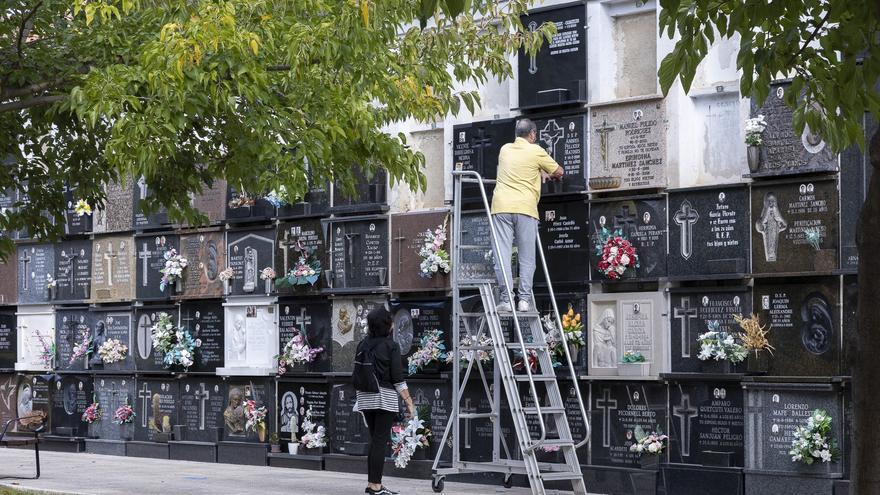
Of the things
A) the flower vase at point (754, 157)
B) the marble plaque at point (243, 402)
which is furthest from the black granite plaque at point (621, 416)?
the marble plaque at point (243, 402)

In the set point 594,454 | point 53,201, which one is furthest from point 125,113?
point 594,454

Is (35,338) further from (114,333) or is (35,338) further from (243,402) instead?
(243,402)

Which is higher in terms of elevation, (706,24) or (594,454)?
(706,24)

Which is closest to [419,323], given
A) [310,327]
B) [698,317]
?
[310,327]

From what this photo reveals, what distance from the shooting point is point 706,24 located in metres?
6.74

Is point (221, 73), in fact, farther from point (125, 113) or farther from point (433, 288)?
point (433, 288)

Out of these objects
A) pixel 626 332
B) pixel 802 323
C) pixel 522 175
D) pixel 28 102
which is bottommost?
pixel 626 332

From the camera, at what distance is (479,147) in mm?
15039

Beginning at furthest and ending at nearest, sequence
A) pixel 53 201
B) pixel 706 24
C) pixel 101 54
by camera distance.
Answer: pixel 53 201 < pixel 101 54 < pixel 706 24

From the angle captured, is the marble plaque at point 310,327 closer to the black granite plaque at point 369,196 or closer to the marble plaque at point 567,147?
the black granite plaque at point 369,196

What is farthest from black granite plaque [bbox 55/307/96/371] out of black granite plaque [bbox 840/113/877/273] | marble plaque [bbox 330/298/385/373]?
black granite plaque [bbox 840/113/877/273]

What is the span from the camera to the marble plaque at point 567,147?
46.3 feet

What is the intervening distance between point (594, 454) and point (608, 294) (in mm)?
1520

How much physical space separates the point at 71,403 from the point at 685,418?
10.1m
